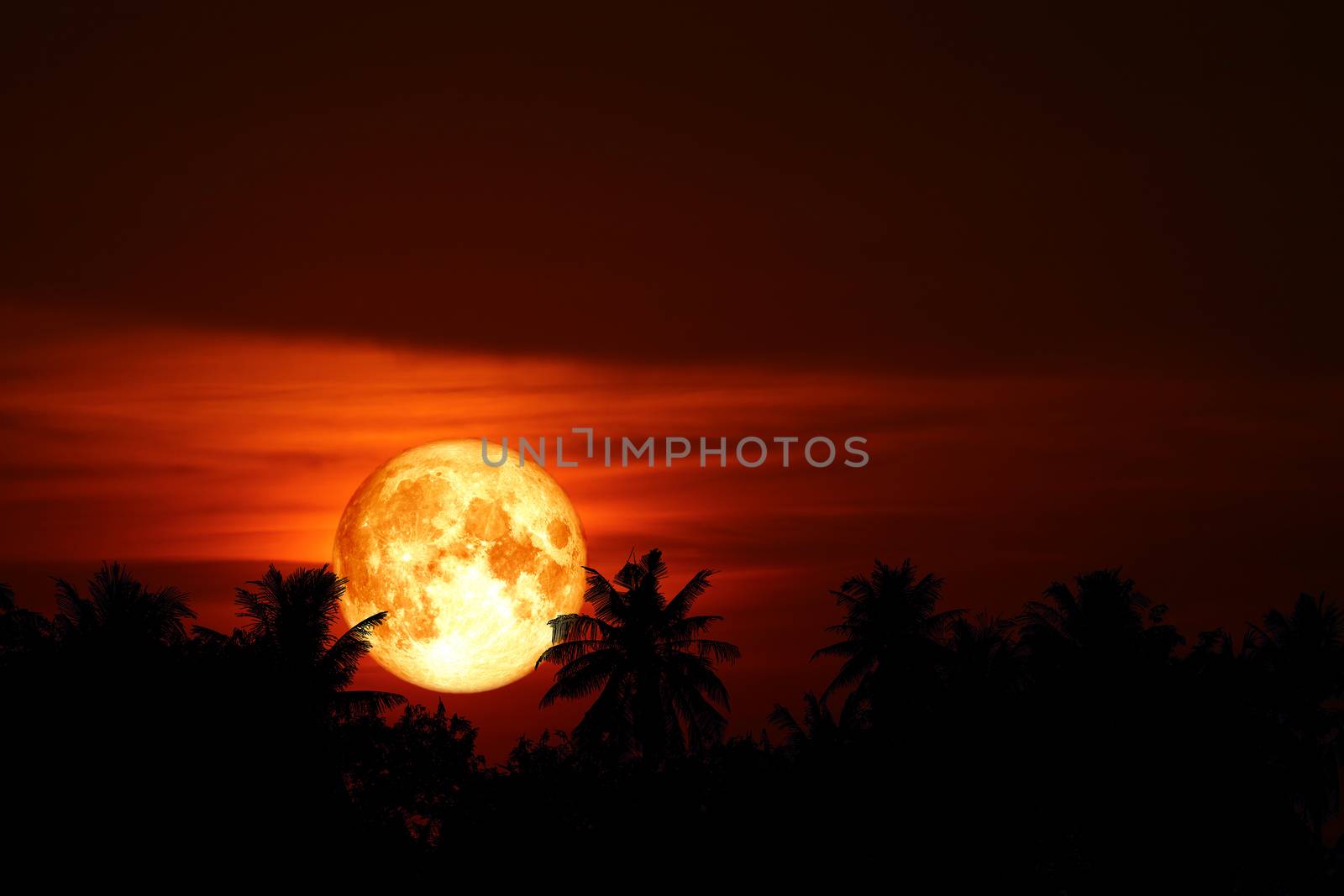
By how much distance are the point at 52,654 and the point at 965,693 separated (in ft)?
69.0

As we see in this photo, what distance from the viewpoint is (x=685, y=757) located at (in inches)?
1272

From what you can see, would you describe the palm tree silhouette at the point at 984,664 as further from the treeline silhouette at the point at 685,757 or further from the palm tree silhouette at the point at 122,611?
the palm tree silhouette at the point at 122,611

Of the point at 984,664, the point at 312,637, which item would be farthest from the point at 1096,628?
the point at 312,637

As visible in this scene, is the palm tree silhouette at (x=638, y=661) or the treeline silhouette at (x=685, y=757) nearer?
the treeline silhouette at (x=685, y=757)

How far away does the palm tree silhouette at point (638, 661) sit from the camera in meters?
45.7

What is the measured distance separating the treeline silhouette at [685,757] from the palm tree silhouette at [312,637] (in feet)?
0.23

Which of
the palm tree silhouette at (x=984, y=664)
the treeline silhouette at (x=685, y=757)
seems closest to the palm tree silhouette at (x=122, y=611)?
the treeline silhouette at (x=685, y=757)

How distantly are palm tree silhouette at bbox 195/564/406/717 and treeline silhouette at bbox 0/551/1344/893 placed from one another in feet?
0.23

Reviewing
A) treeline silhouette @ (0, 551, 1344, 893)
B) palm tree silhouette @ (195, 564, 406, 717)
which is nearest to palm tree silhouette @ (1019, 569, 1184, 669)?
treeline silhouette @ (0, 551, 1344, 893)

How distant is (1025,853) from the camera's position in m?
33.3

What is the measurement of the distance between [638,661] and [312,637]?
10.6 m

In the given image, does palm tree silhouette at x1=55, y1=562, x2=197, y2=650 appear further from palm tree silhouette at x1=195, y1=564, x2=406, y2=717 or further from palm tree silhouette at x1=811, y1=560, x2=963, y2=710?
palm tree silhouette at x1=811, y1=560, x2=963, y2=710

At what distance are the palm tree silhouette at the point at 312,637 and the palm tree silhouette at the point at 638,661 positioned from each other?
7158 millimetres

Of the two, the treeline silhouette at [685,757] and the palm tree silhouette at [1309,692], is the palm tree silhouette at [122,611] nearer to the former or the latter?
the treeline silhouette at [685,757]
